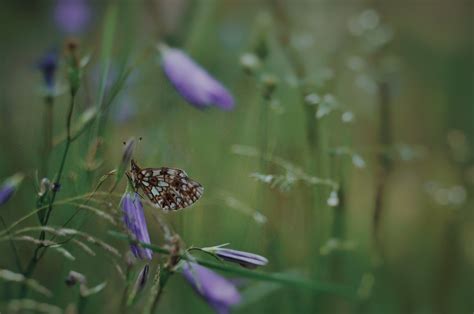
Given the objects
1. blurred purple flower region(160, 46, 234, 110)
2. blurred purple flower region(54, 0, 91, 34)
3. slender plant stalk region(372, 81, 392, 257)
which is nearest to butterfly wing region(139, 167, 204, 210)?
blurred purple flower region(160, 46, 234, 110)

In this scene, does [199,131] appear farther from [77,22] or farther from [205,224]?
[77,22]

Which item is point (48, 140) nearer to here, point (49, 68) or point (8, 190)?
point (49, 68)

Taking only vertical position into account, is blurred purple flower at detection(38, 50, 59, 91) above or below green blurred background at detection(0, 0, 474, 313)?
above

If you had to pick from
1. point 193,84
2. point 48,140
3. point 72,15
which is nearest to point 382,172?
point 193,84

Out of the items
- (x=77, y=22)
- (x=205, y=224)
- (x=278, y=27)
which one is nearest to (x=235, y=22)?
(x=77, y=22)

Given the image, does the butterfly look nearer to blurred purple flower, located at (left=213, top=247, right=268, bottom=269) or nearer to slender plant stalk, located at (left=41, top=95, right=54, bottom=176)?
blurred purple flower, located at (left=213, top=247, right=268, bottom=269)

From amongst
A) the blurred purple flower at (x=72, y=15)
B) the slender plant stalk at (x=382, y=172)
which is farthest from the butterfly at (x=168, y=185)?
the blurred purple flower at (x=72, y=15)

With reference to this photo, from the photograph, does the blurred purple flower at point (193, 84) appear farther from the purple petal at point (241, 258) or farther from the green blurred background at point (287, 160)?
the purple petal at point (241, 258)
